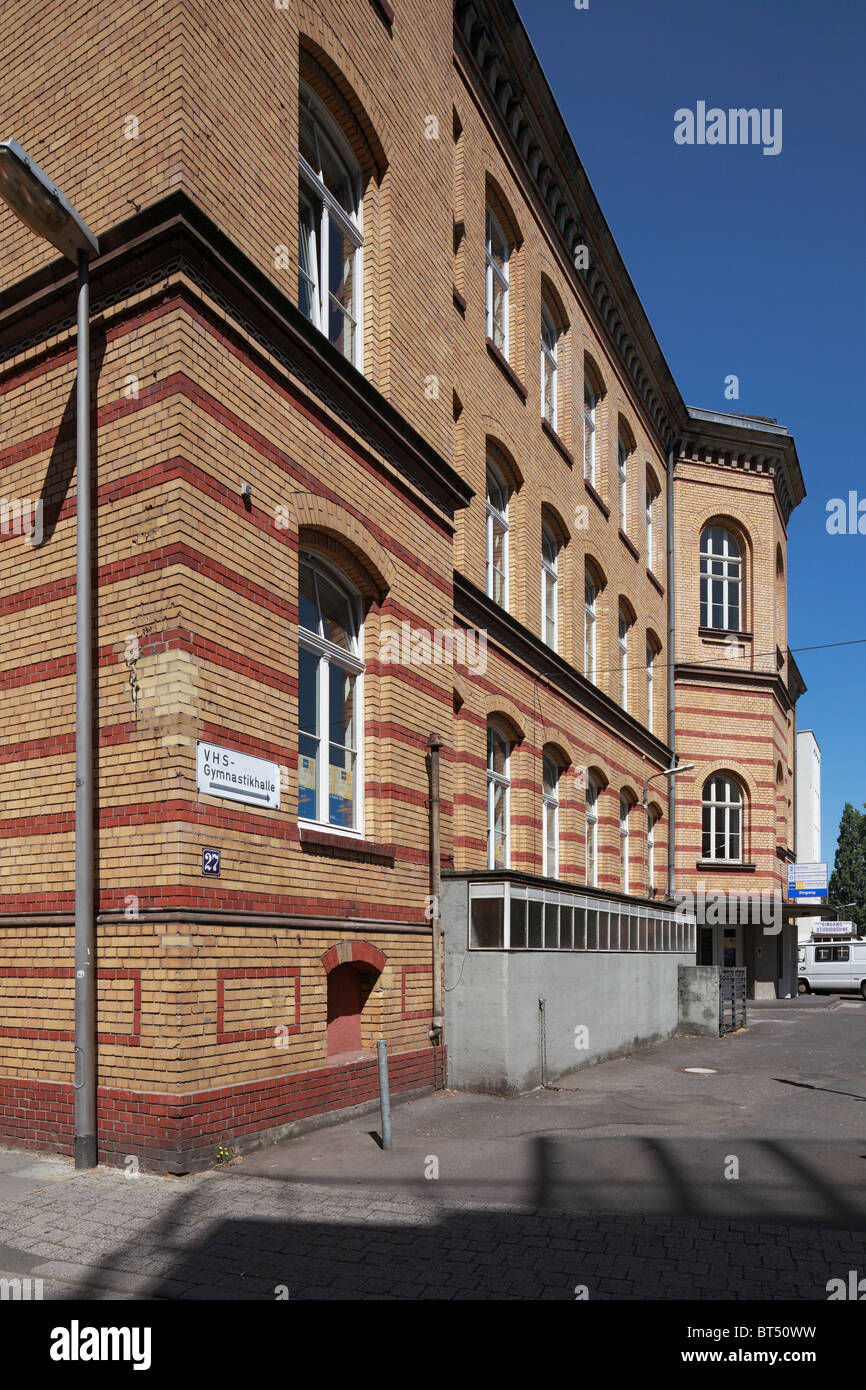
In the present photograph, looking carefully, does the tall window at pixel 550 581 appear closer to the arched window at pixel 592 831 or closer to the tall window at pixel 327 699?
the arched window at pixel 592 831

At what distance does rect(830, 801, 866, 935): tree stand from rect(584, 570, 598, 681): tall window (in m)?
75.1

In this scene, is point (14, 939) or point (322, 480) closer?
point (14, 939)

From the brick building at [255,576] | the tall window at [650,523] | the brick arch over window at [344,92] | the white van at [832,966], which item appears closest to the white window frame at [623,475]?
the tall window at [650,523]

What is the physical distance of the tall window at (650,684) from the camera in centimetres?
2950

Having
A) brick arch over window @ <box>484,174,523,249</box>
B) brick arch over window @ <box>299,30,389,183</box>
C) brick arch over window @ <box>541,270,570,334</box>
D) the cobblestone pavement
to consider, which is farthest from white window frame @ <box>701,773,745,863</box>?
brick arch over window @ <box>299,30,389,183</box>

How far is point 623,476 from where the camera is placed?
1103 inches

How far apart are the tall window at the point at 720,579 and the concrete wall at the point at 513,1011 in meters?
19.6

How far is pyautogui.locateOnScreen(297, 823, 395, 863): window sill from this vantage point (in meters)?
10.3

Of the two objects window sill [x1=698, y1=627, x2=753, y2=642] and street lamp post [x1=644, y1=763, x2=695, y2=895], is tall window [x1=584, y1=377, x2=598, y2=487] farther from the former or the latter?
window sill [x1=698, y1=627, x2=753, y2=642]

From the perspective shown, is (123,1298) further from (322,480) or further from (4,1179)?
(322,480)

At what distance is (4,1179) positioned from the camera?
26.2ft

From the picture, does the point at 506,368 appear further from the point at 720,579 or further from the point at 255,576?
the point at 720,579
